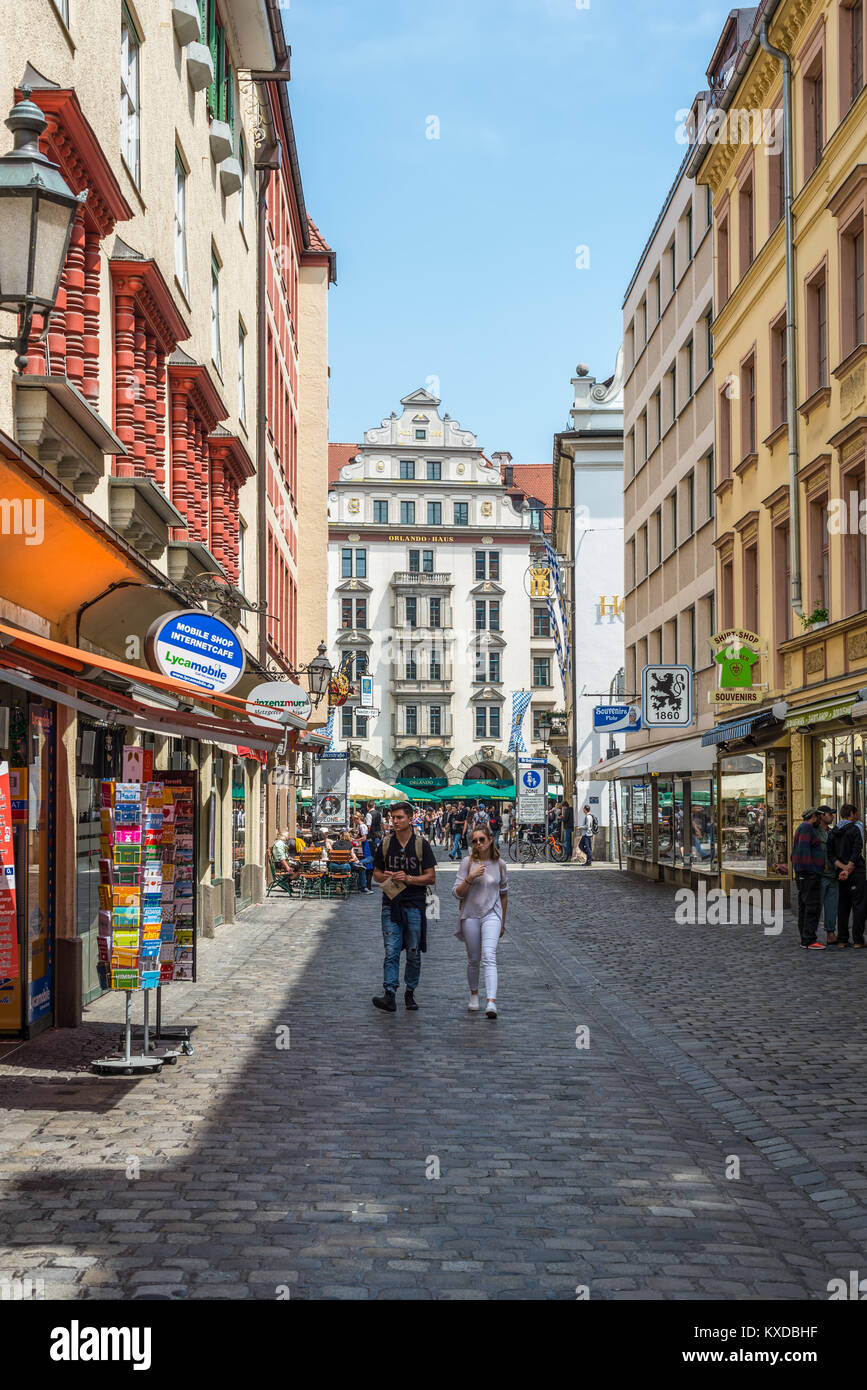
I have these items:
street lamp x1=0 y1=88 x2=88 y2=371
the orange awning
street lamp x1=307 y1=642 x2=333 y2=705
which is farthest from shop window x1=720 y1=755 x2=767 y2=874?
street lamp x1=0 y1=88 x2=88 y2=371

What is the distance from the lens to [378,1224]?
611cm

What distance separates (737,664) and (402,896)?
1432 centimetres

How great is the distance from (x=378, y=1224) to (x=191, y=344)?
1521 cm

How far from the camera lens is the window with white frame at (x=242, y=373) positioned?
26109mm

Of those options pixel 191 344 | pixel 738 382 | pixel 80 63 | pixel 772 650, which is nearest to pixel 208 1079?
pixel 80 63

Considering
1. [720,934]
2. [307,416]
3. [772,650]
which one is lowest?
[720,934]

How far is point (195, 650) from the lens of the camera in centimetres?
1302

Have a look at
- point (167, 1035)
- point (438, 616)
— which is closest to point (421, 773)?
point (438, 616)

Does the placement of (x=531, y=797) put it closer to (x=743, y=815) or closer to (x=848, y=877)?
(x=743, y=815)

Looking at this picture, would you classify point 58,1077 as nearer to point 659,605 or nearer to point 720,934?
point 720,934

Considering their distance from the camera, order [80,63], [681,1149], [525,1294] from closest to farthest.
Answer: [525,1294] < [681,1149] < [80,63]

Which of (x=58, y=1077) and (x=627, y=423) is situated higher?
(x=627, y=423)

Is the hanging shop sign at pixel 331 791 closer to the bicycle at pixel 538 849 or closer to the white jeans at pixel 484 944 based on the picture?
the bicycle at pixel 538 849

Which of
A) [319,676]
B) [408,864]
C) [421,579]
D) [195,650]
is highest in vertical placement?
[421,579]
